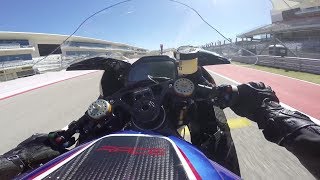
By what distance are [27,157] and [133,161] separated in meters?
1.00

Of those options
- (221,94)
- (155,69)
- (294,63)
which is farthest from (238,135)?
(294,63)

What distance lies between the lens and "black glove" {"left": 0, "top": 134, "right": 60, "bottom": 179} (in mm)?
2000

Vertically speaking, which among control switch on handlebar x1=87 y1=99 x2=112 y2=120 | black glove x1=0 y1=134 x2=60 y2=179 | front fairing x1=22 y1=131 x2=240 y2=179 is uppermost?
control switch on handlebar x1=87 y1=99 x2=112 y2=120

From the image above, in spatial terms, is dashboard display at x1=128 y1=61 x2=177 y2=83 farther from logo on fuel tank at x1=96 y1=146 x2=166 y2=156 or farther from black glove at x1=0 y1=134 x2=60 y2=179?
logo on fuel tank at x1=96 y1=146 x2=166 y2=156

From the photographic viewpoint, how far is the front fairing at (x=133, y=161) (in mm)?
1438

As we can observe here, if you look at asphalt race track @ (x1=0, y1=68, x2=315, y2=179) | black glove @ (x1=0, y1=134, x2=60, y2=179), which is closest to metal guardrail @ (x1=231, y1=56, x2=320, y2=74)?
asphalt race track @ (x1=0, y1=68, x2=315, y2=179)

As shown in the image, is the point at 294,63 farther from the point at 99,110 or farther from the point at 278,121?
the point at 99,110

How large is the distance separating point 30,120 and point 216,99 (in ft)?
27.8

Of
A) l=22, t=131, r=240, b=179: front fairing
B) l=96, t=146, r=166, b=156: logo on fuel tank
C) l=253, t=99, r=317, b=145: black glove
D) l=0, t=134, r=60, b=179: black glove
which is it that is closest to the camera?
l=22, t=131, r=240, b=179: front fairing

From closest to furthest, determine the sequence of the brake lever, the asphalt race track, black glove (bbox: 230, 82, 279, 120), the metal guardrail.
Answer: black glove (bbox: 230, 82, 279, 120) < the brake lever < the asphalt race track < the metal guardrail

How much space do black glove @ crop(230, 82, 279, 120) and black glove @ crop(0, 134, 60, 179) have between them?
1383 millimetres

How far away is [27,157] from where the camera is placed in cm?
215

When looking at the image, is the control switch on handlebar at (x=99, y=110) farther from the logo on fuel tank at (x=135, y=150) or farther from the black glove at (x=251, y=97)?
the black glove at (x=251, y=97)

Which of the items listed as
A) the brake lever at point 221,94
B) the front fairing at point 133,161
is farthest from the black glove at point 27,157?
the brake lever at point 221,94
